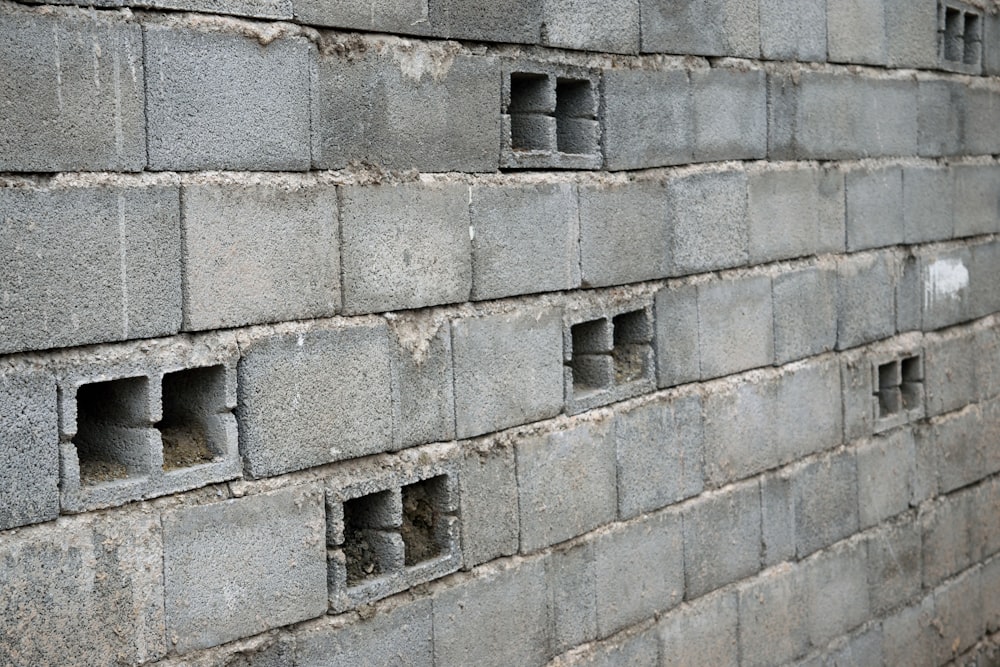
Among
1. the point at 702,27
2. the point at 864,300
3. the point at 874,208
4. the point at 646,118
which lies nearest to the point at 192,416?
the point at 646,118

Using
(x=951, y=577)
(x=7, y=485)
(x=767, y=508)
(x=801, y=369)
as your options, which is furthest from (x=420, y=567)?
(x=951, y=577)

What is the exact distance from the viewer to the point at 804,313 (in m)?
5.35

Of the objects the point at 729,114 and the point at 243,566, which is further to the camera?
the point at 729,114

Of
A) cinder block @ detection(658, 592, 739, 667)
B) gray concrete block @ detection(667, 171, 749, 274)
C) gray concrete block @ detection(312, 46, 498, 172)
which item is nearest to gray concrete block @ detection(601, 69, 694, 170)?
gray concrete block @ detection(667, 171, 749, 274)

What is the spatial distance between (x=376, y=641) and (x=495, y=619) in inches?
19.4

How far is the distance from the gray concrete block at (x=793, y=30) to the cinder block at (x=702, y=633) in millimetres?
2115

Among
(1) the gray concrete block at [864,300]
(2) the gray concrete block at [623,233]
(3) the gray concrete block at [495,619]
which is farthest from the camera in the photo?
(1) the gray concrete block at [864,300]

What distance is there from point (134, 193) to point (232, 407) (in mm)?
582

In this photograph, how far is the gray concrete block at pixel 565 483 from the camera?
4.04 metres

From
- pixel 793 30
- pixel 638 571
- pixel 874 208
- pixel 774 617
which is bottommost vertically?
pixel 774 617

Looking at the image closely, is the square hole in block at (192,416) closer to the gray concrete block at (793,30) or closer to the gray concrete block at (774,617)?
the gray concrete block at (774,617)

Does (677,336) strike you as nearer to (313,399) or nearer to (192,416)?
(313,399)

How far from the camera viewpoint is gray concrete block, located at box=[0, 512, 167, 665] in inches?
108

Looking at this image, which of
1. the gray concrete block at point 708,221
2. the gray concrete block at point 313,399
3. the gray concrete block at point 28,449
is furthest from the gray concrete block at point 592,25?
the gray concrete block at point 28,449
